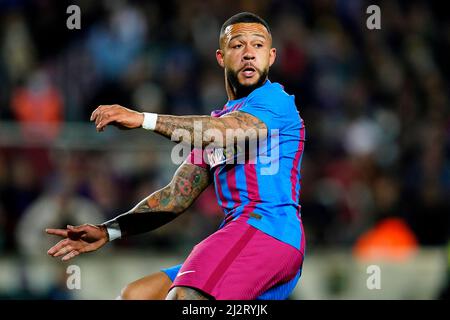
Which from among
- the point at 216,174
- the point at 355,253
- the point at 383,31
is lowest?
the point at 355,253

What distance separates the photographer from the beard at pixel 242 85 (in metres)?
5.89

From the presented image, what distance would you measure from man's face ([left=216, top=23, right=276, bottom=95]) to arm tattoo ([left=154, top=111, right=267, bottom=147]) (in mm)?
414

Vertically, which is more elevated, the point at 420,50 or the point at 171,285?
the point at 420,50

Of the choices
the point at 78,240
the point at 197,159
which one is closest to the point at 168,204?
the point at 197,159

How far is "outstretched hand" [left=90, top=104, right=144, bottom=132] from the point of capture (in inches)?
191

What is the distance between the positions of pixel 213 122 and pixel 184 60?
7536 millimetres

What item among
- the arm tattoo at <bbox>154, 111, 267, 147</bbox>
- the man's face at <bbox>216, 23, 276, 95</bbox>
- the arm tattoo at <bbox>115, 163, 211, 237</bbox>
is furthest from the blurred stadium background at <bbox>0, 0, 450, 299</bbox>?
the arm tattoo at <bbox>154, 111, 267, 147</bbox>

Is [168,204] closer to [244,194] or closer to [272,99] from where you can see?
[244,194]

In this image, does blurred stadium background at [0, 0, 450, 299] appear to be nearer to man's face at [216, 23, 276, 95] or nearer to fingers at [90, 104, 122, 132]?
man's face at [216, 23, 276, 95]

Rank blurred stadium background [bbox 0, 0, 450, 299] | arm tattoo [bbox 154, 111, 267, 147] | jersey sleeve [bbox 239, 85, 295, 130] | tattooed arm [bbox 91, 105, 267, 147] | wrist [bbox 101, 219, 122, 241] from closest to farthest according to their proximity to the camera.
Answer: tattooed arm [bbox 91, 105, 267, 147] → arm tattoo [bbox 154, 111, 267, 147] → jersey sleeve [bbox 239, 85, 295, 130] → wrist [bbox 101, 219, 122, 241] → blurred stadium background [bbox 0, 0, 450, 299]

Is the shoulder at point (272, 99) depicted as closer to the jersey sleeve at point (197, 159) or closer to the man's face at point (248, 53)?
the man's face at point (248, 53)

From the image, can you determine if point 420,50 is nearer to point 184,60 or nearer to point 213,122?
point 184,60
